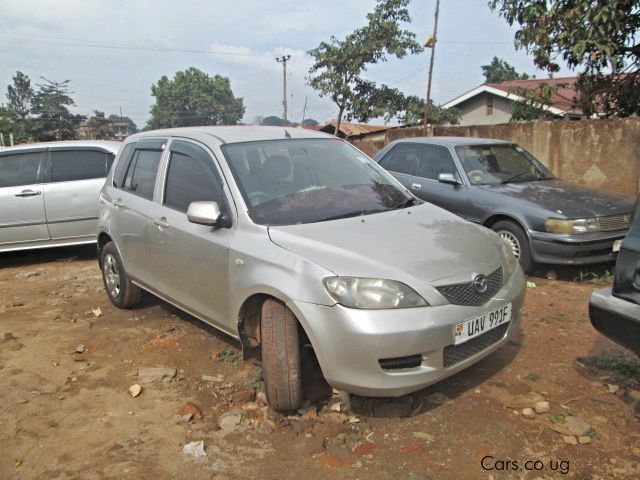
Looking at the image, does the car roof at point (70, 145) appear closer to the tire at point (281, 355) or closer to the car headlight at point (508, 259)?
the tire at point (281, 355)

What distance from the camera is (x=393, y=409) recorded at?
305cm

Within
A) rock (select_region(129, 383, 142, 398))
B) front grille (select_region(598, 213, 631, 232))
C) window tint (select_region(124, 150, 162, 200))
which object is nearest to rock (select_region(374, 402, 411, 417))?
rock (select_region(129, 383, 142, 398))

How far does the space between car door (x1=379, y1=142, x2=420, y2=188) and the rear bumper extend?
449cm

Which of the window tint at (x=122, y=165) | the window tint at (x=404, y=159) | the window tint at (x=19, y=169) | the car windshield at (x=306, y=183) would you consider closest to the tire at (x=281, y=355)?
the car windshield at (x=306, y=183)

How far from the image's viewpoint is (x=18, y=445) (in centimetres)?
288

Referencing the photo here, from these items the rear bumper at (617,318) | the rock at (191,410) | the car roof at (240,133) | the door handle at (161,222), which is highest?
the car roof at (240,133)

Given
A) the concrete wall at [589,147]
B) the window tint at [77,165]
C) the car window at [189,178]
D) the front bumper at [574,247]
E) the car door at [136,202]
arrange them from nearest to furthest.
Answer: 1. the car window at [189,178]
2. the car door at [136,202]
3. the front bumper at [574,247]
4. the window tint at [77,165]
5. the concrete wall at [589,147]

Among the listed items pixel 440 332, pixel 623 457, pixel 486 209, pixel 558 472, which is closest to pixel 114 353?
pixel 440 332

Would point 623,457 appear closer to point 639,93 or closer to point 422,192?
point 422,192

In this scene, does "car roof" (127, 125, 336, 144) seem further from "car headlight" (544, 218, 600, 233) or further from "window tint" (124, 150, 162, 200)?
"car headlight" (544, 218, 600, 233)

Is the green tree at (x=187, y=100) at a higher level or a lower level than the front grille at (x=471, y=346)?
higher

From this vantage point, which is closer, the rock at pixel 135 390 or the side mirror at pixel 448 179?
the rock at pixel 135 390

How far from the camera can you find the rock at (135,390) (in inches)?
135

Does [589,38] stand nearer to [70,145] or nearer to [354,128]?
[70,145]
